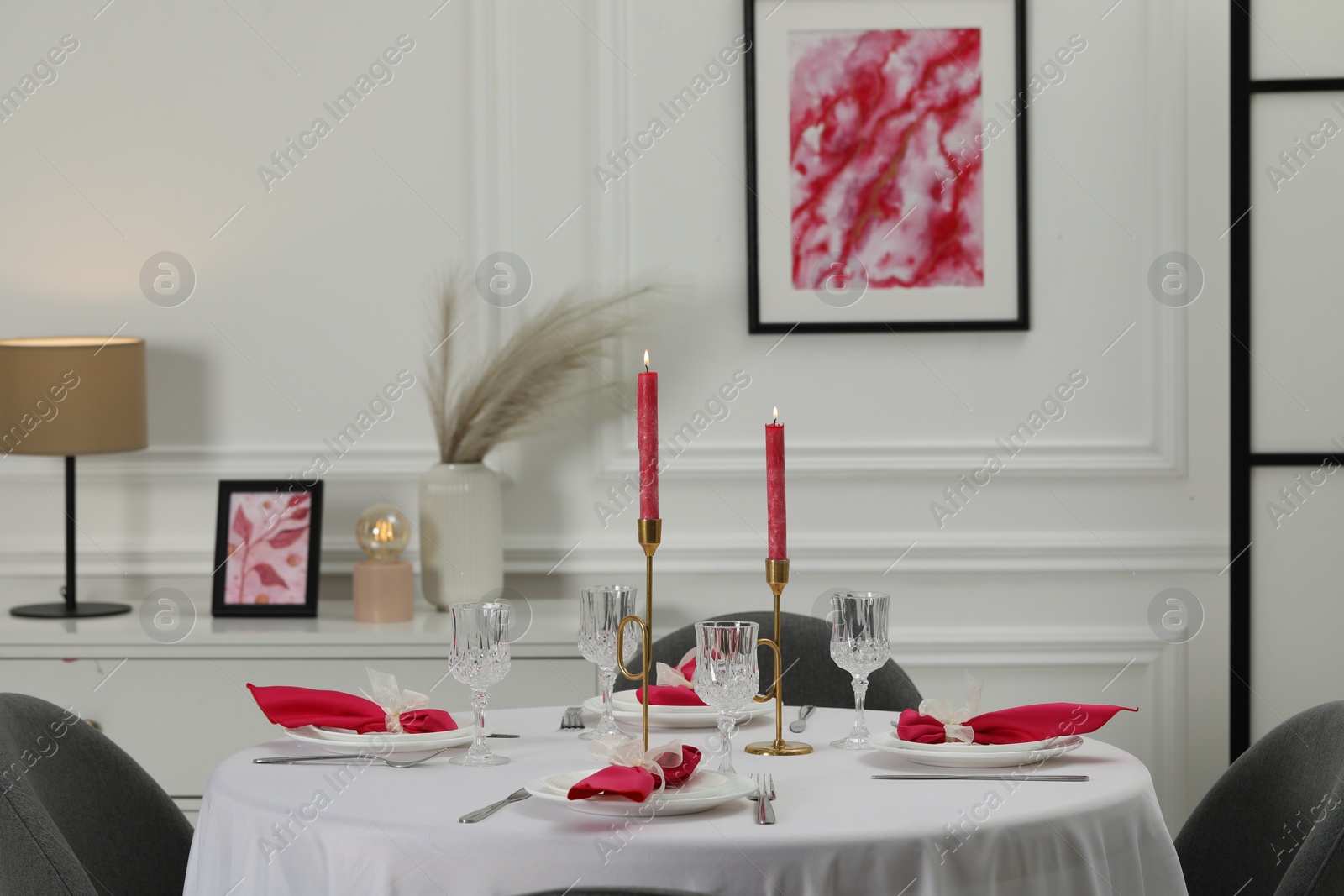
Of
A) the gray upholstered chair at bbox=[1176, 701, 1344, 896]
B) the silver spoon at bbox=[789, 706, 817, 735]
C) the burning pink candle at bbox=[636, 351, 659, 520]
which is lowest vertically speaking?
the gray upholstered chair at bbox=[1176, 701, 1344, 896]

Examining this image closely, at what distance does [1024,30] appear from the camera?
114 inches

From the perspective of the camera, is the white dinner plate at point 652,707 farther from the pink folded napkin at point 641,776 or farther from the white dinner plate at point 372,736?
the pink folded napkin at point 641,776

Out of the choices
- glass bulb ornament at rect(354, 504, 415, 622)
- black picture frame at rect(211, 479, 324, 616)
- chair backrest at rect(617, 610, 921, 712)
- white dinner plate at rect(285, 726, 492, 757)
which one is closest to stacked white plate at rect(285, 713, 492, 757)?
white dinner plate at rect(285, 726, 492, 757)

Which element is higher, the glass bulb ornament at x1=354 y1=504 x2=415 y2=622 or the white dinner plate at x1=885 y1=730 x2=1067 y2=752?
the glass bulb ornament at x1=354 y1=504 x2=415 y2=622

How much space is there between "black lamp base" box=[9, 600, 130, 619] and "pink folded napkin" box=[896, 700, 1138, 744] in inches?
80.1

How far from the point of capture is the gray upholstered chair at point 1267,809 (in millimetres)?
1606

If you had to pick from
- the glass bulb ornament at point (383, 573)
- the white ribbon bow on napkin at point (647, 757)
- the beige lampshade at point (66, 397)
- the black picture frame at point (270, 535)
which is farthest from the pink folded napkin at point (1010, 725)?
the beige lampshade at point (66, 397)

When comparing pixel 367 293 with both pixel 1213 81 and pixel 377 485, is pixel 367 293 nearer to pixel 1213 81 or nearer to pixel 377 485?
pixel 377 485

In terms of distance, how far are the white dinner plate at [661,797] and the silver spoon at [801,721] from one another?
16.1 inches

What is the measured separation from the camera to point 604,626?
1731 millimetres

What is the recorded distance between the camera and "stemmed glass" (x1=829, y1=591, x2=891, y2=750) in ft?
5.32

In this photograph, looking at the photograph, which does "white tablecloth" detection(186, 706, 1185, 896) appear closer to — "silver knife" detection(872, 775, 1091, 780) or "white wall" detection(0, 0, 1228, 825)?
"silver knife" detection(872, 775, 1091, 780)

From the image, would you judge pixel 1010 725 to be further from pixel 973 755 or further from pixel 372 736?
pixel 372 736

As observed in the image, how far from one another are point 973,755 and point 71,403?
2.16 m
